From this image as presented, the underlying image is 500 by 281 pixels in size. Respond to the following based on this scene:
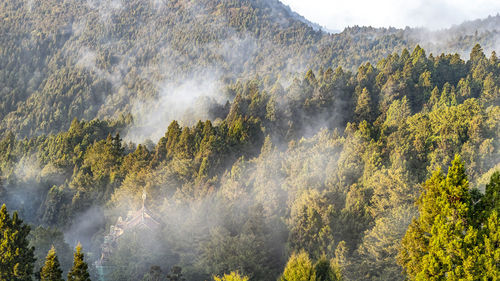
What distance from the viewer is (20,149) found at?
94.1m

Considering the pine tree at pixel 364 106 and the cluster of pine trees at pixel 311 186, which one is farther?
the pine tree at pixel 364 106

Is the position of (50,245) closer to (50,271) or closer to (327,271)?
(50,271)

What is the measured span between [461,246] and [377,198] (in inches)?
809

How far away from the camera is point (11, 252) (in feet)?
94.6

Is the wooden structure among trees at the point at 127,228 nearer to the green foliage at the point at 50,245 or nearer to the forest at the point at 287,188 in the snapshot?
the forest at the point at 287,188

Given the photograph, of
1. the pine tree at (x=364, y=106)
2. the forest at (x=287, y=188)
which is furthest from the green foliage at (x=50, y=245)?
the pine tree at (x=364, y=106)

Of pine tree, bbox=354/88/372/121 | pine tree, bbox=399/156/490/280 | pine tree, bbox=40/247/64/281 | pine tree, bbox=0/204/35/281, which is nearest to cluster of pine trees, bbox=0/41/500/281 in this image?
pine tree, bbox=399/156/490/280

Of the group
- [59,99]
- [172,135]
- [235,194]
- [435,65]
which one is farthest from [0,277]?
[59,99]

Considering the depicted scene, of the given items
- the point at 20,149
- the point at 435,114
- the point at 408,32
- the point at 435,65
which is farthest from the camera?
the point at 408,32

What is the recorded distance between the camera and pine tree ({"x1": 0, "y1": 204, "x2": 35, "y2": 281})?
94.2ft

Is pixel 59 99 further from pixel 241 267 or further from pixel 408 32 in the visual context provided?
pixel 241 267

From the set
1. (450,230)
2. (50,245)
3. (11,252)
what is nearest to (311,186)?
(450,230)

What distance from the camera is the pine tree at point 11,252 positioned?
28.7 meters

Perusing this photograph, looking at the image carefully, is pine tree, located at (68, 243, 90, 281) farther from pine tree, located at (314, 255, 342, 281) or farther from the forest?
pine tree, located at (314, 255, 342, 281)
